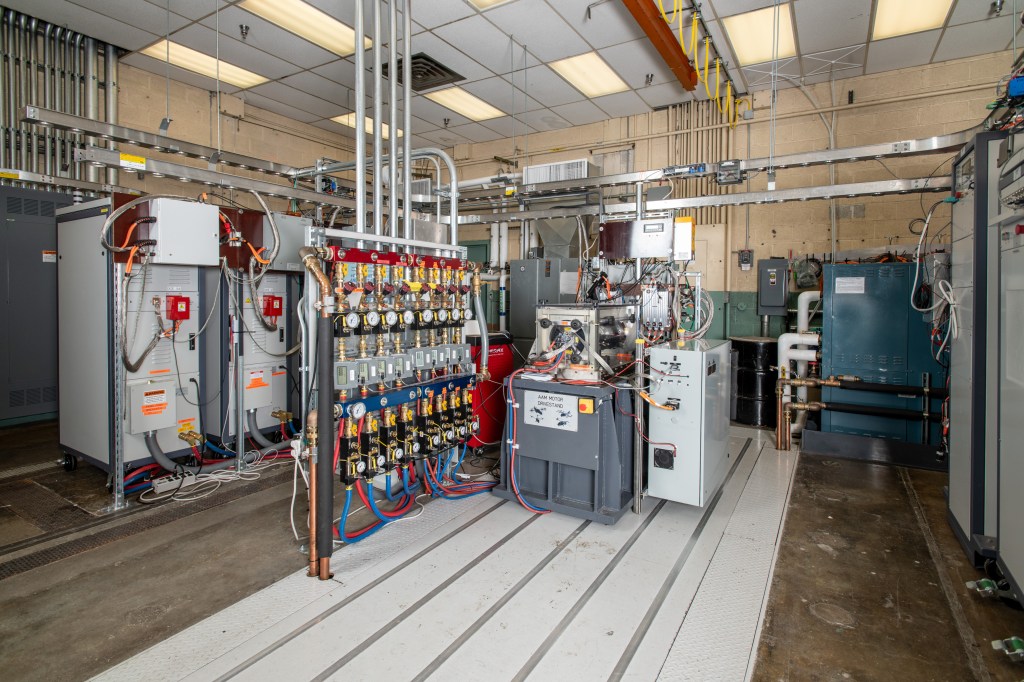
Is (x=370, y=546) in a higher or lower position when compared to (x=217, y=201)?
lower

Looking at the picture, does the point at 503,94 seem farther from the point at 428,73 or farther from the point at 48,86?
the point at 48,86

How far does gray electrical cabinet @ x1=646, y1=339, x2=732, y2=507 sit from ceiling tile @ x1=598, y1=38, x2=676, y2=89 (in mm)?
3442

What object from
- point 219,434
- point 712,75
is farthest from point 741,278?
point 219,434

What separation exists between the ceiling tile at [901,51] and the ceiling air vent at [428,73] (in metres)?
4.21

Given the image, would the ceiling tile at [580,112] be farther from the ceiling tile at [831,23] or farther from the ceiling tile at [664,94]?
the ceiling tile at [831,23]

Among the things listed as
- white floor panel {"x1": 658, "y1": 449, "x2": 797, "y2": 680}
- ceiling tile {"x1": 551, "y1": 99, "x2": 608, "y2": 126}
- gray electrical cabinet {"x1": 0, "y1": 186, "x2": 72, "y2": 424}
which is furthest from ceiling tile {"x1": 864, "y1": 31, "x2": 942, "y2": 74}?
gray electrical cabinet {"x1": 0, "y1": 186, "x2": 72, "y2": 424}

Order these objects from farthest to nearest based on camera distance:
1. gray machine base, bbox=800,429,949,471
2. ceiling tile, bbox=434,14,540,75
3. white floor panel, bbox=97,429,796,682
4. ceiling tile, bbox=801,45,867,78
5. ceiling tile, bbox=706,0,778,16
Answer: ceiling tile, bbox=801,45,867,78 → ceiling tile, bbox=434,14,540,75 → ceiling tile, bbox=706,0,778,16 → gray machine base, bbox=800,429,949,471 → white floor panel, bbox=97,429,796,682

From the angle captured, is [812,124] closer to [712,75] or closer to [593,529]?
[712,75]

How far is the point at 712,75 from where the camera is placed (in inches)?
229

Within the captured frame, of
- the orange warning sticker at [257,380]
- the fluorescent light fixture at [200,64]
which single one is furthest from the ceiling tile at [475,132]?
the orange warning sticker at [257,380]

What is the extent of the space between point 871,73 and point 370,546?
6.74 metres

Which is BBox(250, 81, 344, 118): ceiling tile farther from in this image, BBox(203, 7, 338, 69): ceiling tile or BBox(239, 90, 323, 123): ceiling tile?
BBox(203, 7, 338, 69): ceiling tile

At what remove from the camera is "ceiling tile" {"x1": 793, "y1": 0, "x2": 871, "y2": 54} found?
4.48 m

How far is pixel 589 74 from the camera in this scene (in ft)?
19.4
